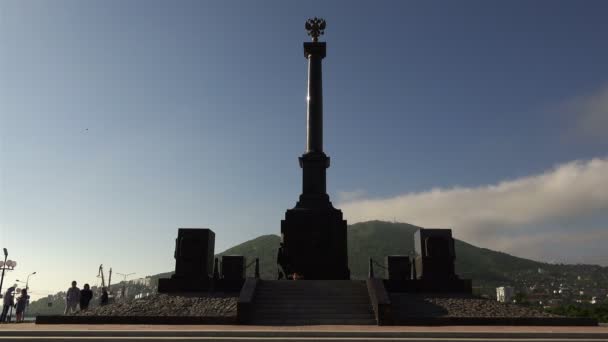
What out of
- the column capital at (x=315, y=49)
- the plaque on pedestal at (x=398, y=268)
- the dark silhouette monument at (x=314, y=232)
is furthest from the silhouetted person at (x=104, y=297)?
the column capital at (x=315, y=49)

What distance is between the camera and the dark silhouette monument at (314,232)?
2325 centimetres

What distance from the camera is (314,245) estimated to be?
77.2 feet

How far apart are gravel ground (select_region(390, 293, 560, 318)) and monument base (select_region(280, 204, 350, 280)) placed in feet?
18.9

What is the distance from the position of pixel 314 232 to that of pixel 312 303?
7349 mm

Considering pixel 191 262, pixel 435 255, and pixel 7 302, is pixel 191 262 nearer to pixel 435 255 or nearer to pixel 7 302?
pixel 7 302

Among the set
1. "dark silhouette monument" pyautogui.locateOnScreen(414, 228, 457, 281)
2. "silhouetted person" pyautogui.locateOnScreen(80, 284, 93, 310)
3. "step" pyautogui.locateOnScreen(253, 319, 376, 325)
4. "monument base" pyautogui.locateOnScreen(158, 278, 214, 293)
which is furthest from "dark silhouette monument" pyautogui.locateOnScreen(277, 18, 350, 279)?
"silhouetted person" pyautogui.locateOnScreen(80, 284, 93, 310)

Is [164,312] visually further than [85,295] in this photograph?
No

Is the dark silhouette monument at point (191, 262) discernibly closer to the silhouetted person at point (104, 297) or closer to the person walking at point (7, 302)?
the silhouetted person at point (104, 297)

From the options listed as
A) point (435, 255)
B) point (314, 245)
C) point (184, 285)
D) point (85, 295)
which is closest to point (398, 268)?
point (435, 255)
